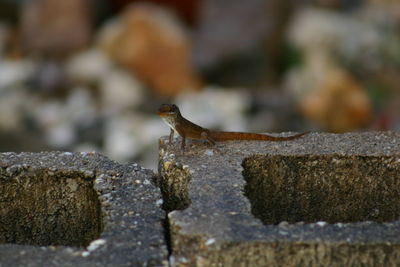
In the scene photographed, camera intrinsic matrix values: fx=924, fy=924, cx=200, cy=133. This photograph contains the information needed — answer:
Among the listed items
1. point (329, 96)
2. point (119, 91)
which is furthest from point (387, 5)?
point (119, 91)

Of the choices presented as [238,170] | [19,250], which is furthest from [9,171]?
[238,170]

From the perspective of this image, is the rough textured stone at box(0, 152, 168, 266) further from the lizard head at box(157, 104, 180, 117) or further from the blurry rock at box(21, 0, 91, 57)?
the blurry rock at box(21, 0, 91, 57)

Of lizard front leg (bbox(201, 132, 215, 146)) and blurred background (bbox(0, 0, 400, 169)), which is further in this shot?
blurred background (bbox(0, 0, 400, 169))

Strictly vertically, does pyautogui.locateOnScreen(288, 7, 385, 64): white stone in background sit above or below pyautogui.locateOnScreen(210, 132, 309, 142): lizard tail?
above

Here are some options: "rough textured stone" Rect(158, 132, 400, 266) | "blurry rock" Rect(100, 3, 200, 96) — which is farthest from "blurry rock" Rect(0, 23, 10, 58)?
"rough textured stone" Rect(158, 132, 400, 266)

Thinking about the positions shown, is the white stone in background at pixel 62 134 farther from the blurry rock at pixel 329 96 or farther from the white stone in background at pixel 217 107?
the blurry rock at pixel 329 96

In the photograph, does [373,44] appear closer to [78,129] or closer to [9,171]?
[78,129]

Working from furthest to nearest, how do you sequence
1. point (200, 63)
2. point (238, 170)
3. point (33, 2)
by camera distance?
point (33, 2), point (200, 63), point (238, 170)
